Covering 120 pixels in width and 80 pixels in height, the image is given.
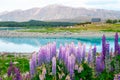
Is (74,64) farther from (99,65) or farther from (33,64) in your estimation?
(33,64)

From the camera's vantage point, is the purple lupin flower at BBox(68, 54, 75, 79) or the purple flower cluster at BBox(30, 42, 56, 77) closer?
the purple lupin flower at BBox(68, 54, 75, 79)

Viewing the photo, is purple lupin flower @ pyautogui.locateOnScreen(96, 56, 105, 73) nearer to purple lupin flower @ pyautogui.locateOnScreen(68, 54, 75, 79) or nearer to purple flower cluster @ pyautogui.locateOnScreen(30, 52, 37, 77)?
purple lupin flower @ pyautogui.locateOnScreen(68, 54, 75, 79)

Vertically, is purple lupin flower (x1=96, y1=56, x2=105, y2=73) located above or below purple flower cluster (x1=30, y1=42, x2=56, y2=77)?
below

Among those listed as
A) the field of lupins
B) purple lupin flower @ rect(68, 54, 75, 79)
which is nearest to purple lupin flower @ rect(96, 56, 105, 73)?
the field of lupins

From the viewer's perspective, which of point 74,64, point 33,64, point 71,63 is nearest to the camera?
point 71,63

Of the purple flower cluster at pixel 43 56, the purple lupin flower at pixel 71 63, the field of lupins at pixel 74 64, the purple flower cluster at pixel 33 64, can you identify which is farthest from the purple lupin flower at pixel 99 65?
the purple flower cluster at pixel 33 64

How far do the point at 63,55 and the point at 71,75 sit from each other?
18.3 inches

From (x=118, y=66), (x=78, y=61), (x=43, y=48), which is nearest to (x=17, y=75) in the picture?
(x=43, y=48)

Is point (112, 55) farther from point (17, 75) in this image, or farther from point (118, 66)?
point (17, 75)

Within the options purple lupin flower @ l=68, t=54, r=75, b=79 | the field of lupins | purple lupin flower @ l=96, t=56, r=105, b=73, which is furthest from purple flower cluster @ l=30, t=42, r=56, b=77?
purple lupin flower @ l=96, t=56, r=105, b=73

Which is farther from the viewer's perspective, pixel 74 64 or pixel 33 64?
pixel 33 64

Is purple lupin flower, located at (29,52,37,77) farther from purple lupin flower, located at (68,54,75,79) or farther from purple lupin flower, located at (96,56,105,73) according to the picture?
purple lupin flower, located at (96,56,105,73)

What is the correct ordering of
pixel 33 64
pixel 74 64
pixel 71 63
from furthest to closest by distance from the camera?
pixel 33 64 < pixel 74 64 < pixel 71 63

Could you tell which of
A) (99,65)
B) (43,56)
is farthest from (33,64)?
(99,65)
